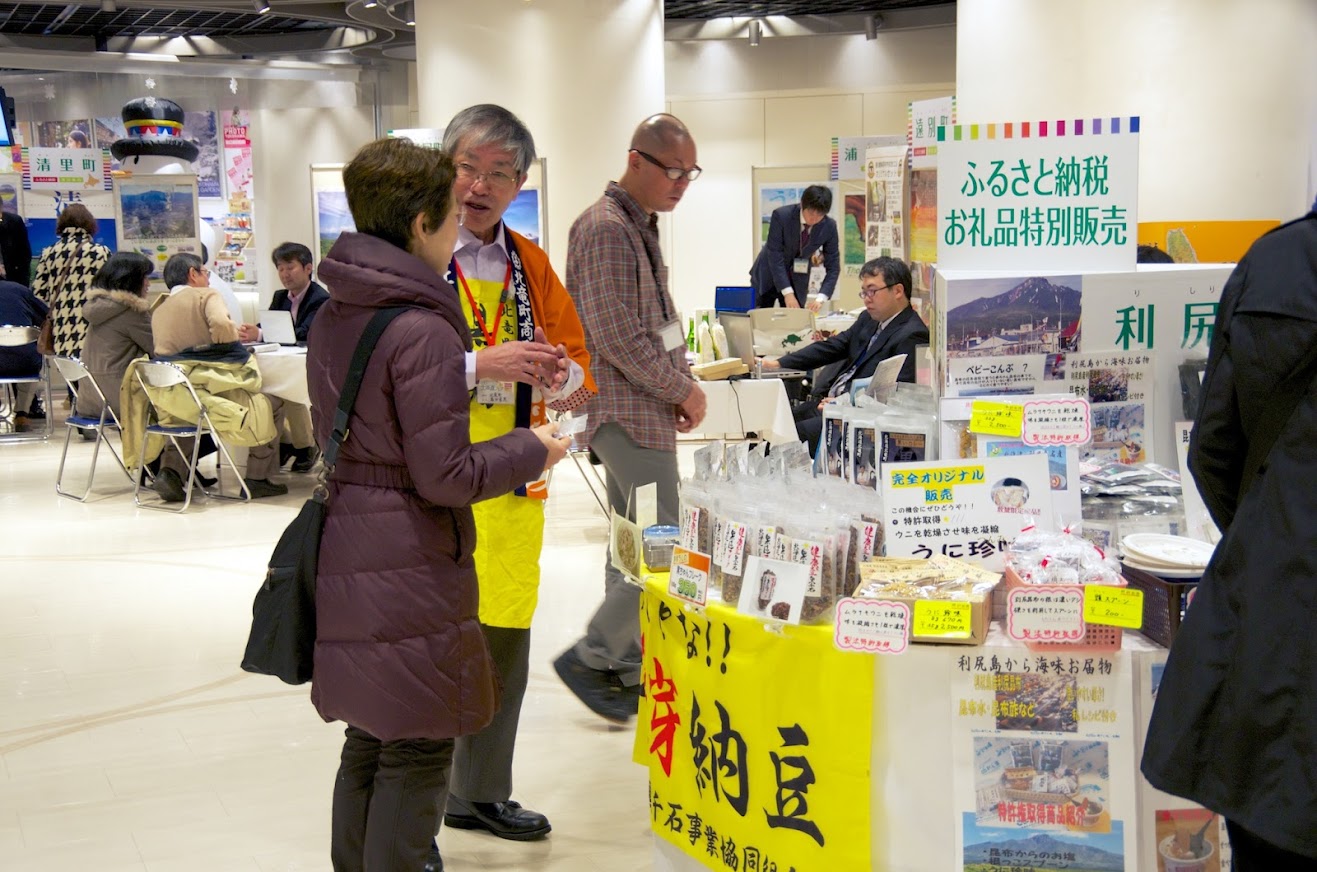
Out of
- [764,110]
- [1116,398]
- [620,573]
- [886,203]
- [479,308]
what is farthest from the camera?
[764,110]

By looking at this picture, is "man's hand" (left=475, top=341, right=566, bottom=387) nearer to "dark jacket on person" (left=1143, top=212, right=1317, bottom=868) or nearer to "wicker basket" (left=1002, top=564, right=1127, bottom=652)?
"wicker basket" (left=1002, top=564, right=1127, bottom=652)

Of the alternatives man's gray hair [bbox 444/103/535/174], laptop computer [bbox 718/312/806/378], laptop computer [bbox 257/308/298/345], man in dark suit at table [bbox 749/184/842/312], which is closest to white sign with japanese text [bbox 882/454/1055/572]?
man's gray hair [bbox 444/103/535/174]

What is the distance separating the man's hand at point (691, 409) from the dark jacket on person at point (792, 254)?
6455mm

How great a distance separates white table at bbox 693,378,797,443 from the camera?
6.64 m

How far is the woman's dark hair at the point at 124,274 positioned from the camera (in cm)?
824

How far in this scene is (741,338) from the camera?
274 inches

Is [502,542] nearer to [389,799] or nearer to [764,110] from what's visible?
[389,799]

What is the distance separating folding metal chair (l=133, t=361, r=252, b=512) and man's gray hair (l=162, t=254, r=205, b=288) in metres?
0.67

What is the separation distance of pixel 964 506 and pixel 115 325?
23.2 feet

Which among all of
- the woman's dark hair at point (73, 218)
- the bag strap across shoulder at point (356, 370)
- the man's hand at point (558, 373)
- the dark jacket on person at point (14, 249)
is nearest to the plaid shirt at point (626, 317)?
the man's hand at point (558, 373)

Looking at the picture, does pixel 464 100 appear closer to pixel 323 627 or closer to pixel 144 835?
pixel 144 835

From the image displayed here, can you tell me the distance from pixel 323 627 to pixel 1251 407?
1564 millimetres

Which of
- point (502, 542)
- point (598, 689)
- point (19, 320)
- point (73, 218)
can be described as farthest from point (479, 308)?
point (19, 320)

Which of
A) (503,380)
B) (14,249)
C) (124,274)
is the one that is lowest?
(503,380)
